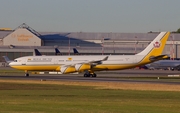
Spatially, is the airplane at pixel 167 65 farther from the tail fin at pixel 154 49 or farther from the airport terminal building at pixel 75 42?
the tail fin at pixel 154 49

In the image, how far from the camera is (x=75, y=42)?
580 feet

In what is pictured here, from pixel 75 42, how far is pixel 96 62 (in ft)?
292

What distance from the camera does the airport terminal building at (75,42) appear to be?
15765cm

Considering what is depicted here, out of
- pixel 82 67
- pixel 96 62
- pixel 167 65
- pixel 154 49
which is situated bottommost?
pixel 167 65

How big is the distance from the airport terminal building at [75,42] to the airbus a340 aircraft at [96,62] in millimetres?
65376

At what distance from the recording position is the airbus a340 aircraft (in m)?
87.5

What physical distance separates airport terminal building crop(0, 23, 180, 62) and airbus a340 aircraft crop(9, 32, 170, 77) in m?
65.4

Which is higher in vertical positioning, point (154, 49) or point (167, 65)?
point (154, 49)

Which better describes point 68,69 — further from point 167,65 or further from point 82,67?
→ point 167,65

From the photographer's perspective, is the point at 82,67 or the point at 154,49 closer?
the point at 82,67

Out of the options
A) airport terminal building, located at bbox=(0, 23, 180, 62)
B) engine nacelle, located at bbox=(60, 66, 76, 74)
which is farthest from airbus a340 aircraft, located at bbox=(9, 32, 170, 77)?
airport terminal building, located at bbox=(0, 23, 180, 62)

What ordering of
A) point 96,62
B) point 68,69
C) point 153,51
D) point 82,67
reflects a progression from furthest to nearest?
point 153,51
point 96,62
point 68,69
point 82,67

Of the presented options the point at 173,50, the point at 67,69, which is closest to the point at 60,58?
the point at 67,69

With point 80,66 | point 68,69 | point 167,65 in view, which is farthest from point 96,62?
point 167,65
